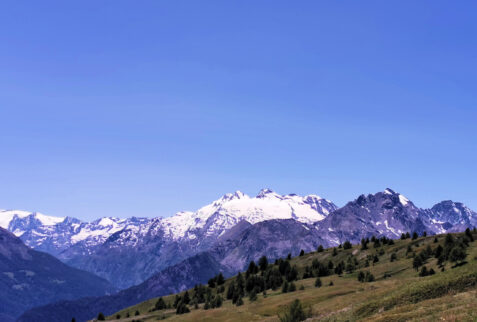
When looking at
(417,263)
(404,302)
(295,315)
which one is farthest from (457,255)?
(404,302)

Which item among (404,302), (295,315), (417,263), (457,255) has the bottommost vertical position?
(295,315)

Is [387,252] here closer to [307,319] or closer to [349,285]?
[349,285]

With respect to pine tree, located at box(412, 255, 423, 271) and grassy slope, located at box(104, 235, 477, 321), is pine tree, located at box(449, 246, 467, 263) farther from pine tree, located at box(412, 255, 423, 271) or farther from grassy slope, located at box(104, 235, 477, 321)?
pine tree, located at box(412, 255, 423, 271)

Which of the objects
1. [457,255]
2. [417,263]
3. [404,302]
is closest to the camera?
[404,302]

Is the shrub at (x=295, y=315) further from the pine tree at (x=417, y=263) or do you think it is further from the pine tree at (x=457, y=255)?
the pine tree at (x=417, y=263)

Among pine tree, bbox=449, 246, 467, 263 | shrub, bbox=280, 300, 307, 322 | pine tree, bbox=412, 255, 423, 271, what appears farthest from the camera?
pine tree, bbox=412, 255, 423, 271

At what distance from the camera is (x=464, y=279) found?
5991 cm

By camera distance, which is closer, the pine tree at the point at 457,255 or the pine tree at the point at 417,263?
the pine tree at the point at 457,255

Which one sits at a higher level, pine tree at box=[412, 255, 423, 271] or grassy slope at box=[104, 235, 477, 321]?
pine tree at box=[412, 255, 423, 271]

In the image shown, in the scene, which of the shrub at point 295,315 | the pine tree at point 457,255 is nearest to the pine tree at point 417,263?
the pine tree at point 457,255

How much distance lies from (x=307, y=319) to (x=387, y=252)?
11180cm

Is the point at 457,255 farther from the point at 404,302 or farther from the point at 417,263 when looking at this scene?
the point at 404,302

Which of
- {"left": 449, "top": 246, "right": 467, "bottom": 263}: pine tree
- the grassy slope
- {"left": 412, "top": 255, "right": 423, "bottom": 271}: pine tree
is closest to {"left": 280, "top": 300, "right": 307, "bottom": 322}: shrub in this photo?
the grassy slope

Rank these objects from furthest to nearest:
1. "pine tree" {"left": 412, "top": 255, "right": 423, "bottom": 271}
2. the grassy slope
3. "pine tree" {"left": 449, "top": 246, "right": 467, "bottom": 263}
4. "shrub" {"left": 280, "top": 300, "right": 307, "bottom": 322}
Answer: "pine tree" {"left": 412, "top": 255, "right": 423, "bottom": 271}, "pine tree" {"left": 449, "top": 246, "right": 467, "bottom": 263}, "shrub" {"left": 280, "top": 300, "right": 307, "bottom": 322}, the grassy slope
